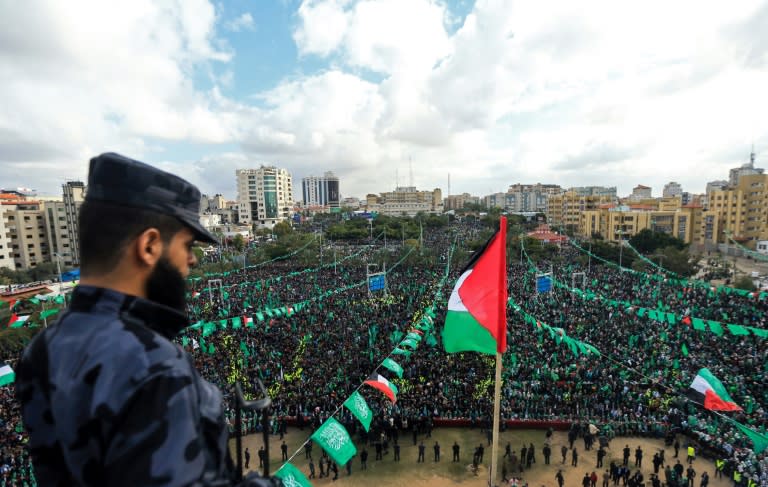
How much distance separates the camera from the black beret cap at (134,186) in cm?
124

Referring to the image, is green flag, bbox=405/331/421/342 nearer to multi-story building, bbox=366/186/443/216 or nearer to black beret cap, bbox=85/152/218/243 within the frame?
black beret cap, bbox=85/152/218/243

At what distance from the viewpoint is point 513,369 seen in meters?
15.9

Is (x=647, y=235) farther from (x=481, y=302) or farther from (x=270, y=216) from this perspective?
(x=270, y=216)

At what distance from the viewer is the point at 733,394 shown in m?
13.3

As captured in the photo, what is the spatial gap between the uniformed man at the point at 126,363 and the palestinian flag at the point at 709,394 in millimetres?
13706

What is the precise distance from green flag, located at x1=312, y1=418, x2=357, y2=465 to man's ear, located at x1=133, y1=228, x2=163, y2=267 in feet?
25.9

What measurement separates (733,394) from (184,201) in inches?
703

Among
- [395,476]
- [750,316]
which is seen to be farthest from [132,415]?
[750,316]

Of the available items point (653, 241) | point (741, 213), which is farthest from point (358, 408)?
→ point (741, 213)

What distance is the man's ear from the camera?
126 centimetres

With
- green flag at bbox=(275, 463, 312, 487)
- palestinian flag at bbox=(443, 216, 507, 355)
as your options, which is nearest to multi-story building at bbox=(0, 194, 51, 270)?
green flag at bbox=(275, 463, 312, 487)

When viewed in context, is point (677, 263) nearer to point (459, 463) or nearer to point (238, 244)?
point (459, 463)

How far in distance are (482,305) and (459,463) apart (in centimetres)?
745

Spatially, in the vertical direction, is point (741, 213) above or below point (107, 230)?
below
